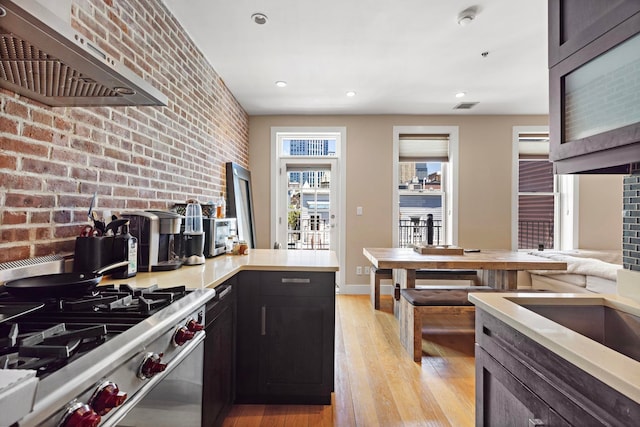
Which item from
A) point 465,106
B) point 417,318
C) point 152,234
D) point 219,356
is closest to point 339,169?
point 465,106

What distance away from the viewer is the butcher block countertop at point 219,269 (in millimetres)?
1497

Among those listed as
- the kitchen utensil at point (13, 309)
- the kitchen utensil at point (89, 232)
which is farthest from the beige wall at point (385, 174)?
the kitchen utensil at point (13, 309)

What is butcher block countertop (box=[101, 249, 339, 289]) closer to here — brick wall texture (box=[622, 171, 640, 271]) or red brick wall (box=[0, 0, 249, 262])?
red brick wall (box=[0, 0, 249, 262])

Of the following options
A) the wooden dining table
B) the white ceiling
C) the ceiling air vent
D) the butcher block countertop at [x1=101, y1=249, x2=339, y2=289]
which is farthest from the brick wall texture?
the ceiling air vent

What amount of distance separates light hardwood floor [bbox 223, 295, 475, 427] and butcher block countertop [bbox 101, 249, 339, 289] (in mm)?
879

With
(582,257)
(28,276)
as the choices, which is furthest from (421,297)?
(582,257)

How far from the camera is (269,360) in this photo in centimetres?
196

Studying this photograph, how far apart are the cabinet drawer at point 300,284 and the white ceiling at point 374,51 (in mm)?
1905

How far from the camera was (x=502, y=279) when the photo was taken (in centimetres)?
320

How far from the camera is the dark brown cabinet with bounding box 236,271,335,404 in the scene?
195 centimetres

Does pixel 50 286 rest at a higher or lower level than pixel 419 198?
lower

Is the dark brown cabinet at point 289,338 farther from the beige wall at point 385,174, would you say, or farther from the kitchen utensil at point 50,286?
the beige wall at point 385,174

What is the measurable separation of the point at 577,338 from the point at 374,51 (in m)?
2.80

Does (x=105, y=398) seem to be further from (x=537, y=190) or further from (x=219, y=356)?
(x=537, y=190)
